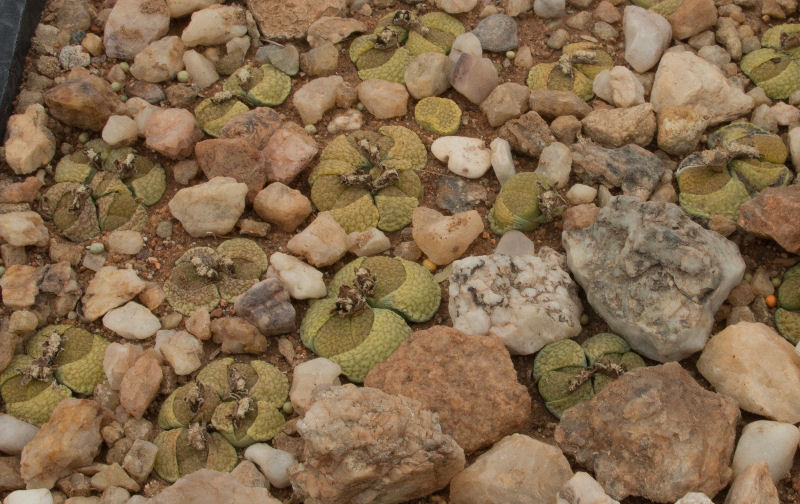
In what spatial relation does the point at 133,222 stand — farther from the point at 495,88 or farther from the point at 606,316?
the point at 606,316

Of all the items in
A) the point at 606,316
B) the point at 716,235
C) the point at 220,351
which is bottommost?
the point at 220,351

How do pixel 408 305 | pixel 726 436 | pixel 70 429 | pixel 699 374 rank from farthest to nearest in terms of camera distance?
pixel 408 305
pixel 699 374
pixel 70 429
pixel 726 436

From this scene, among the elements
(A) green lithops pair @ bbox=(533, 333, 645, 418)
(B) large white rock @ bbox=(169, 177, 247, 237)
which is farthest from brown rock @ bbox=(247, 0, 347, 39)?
(A) green lithops pair @ bbox=(533, 333, 645, 418)

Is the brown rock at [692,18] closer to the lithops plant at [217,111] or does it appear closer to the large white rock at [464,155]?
the large white rock at [464,155]

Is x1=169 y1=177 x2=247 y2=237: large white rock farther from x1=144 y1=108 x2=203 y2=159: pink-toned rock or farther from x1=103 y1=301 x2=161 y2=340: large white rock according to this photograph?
x1=103 y1=301 x2=161 y2=340: large white rock

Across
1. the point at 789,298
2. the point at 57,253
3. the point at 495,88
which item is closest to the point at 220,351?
the point at 57,253

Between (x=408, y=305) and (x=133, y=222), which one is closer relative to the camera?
(x=408, y=305)

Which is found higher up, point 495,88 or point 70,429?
point 495,88
